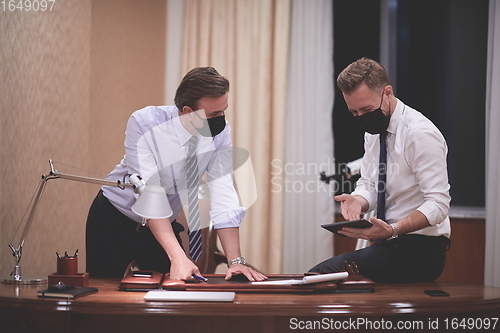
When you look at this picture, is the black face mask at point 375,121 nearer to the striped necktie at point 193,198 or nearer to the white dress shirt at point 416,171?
the white dress shirt at point 416,171

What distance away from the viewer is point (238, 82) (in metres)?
4.22

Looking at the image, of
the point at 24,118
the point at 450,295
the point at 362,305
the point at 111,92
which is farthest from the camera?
the point at 111,92

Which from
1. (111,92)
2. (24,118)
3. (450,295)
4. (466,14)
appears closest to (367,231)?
(450,295)

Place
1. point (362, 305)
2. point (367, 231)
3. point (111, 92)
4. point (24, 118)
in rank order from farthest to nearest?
point (111, 92), point (24, 118), point (367, 231), point (362, 305)

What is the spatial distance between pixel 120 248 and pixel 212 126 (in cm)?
64

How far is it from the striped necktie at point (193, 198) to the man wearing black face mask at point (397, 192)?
58 centimetres

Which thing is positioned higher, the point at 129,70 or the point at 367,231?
the point at 129,70

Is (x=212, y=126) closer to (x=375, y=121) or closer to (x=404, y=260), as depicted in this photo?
(x=375, y=121)

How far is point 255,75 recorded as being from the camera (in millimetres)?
4227

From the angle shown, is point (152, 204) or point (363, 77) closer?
point (152, 204)

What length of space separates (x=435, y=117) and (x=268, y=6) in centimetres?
166

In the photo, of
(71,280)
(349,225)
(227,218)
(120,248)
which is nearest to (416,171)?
(349,225)

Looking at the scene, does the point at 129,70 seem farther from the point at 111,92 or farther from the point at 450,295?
the point at 450,295

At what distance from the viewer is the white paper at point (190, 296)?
61.2 inches
